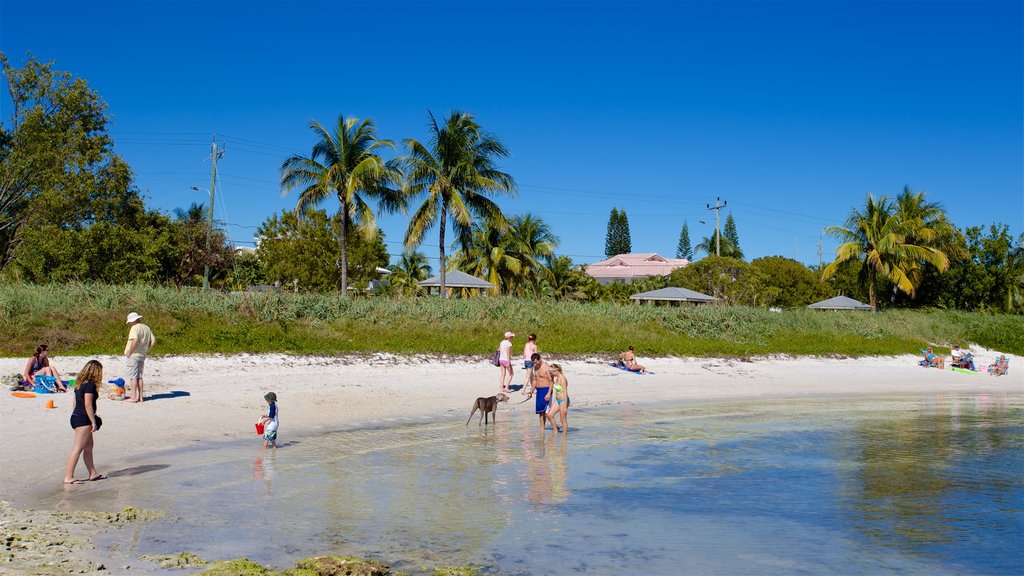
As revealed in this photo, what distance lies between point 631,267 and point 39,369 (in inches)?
3308

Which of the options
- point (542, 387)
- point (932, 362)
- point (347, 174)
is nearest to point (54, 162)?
point (347, 174)

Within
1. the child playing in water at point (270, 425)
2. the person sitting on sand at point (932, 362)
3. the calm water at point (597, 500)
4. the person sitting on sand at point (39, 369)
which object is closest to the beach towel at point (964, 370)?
the person sitting on sand at point (932, 362)

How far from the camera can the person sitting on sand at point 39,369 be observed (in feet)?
50.2

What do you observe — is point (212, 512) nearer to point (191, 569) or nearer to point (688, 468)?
point (191, 569)

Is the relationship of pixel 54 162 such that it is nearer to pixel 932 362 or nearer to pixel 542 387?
pixel 542 387

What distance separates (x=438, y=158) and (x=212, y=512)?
1169 inches

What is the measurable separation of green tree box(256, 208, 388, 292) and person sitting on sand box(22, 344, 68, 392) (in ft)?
106

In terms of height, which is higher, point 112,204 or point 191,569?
point 112,204

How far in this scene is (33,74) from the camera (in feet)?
104

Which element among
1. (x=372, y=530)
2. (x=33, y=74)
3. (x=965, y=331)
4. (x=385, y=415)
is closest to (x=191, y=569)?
(x=372, y=530)

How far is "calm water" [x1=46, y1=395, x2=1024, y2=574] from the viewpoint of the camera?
8.15 metres

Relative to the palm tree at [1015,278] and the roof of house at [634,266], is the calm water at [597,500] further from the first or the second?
the roof of house at [634,266]

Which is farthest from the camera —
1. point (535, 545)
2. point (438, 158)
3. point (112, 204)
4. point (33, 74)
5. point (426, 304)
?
point (438, 158)

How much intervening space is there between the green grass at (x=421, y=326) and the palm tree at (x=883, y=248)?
289 inches
